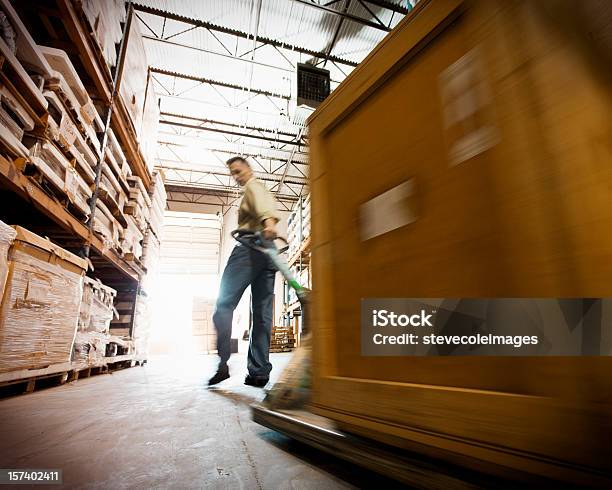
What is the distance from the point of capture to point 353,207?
105 cm

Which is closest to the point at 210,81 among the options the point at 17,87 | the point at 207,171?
the point at 207,171

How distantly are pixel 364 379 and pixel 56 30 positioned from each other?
11.6 feet

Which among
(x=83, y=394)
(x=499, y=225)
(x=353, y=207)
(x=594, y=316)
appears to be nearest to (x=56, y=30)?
(x=83, y=394)

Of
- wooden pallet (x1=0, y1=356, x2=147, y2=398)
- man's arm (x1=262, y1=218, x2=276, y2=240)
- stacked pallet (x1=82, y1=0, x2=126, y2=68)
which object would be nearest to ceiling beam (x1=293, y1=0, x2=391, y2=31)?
stacked pallet (x1=82, y1=0, x2=126, y2=68)

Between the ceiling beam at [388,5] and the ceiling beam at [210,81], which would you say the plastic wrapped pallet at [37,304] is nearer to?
the ceiling beam at [388,5]

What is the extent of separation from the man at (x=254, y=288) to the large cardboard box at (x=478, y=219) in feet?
4.71

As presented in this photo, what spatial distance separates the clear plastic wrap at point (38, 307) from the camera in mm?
1810

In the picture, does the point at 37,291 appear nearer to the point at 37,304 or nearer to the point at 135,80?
the point at 37,304

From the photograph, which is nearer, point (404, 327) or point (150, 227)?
point (404, 327)

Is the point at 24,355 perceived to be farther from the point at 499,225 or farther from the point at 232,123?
the point at 232,123

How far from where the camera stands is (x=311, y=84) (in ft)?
22.2

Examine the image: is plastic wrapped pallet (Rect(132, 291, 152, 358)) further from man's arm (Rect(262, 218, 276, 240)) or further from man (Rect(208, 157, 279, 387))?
man's arm (Rect(262, 218, 276, 240))

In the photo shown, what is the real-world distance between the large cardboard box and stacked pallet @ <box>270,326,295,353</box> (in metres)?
8.85

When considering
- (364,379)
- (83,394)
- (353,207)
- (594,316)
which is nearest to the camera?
(594,316)
